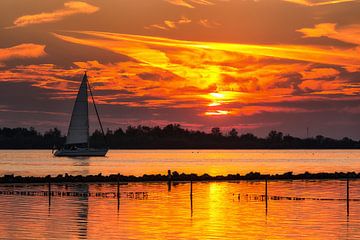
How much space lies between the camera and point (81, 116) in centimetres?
17700

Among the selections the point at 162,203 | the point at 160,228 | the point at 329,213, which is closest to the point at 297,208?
the point at 329,213

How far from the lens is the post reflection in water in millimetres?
40844

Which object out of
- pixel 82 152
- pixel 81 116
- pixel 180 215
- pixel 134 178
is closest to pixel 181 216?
pixel 180 215

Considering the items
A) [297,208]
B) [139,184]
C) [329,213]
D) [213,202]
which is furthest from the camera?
[139,184]

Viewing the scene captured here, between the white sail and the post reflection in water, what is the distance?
4050 inches

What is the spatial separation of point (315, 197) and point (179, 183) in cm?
2422

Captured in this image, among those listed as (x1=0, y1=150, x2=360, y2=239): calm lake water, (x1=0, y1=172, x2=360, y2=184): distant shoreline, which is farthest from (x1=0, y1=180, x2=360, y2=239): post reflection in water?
(x1=0, y1=172, x2=360, y2=184): distant shoreline

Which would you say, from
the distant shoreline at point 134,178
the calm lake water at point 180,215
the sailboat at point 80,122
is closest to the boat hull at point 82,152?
the sailboat at point 80,122

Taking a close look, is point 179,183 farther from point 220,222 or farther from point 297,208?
point 220,222

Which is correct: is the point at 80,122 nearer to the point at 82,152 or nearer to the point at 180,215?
the point at 82,152

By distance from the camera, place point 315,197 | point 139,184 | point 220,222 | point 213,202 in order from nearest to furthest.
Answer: point 220,222, point 213,202, point 315,197, point 139,184

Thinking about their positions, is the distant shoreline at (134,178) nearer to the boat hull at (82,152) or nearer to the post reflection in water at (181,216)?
the post reflection in water at (181,216)

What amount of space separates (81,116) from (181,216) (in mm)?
129515

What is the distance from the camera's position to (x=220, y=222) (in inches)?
1828
